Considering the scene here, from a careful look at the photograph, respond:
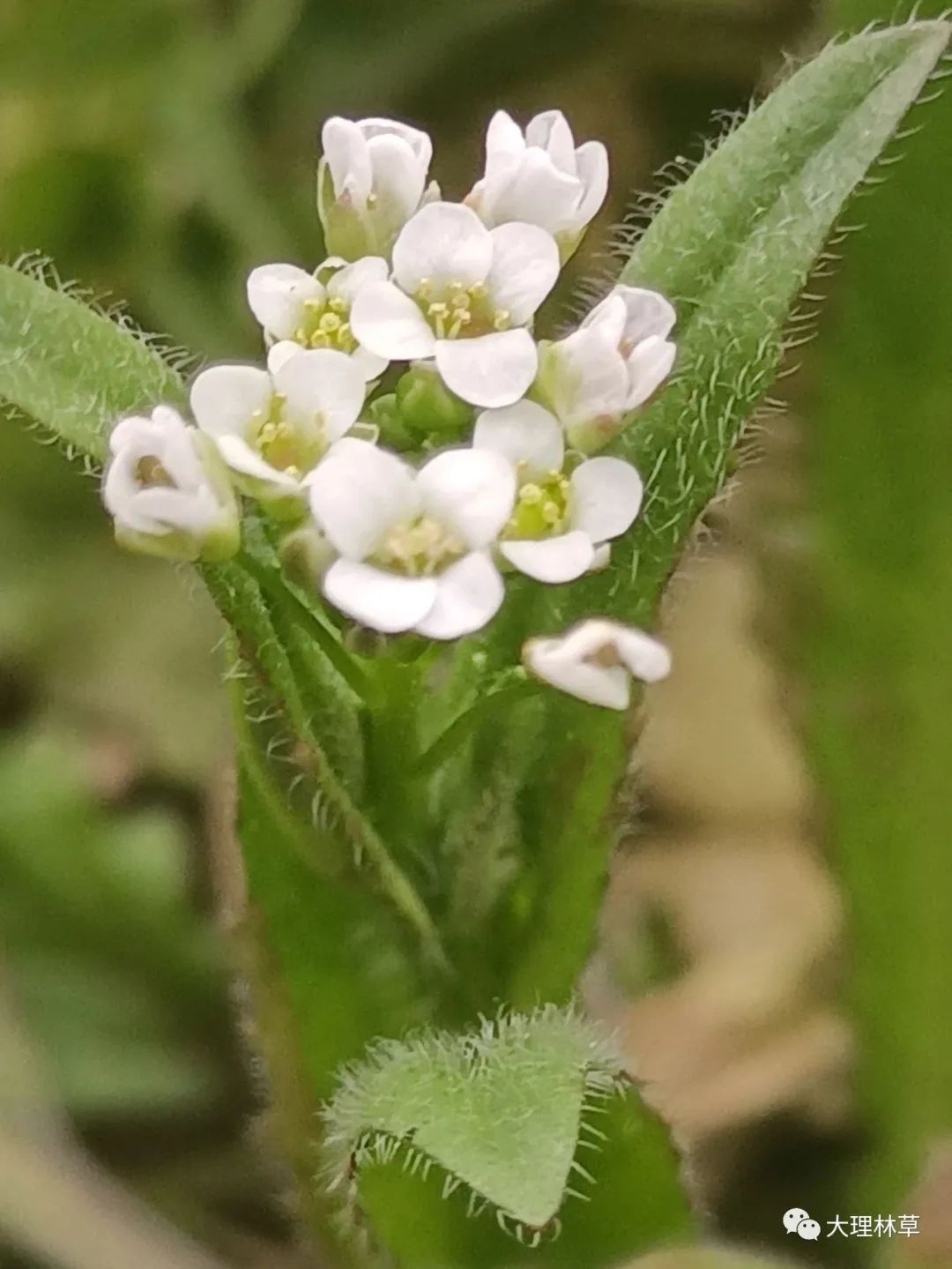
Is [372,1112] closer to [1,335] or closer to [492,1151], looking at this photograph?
[492,1151]

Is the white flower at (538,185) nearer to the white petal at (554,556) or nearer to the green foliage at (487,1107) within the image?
the white petal at (554,556)

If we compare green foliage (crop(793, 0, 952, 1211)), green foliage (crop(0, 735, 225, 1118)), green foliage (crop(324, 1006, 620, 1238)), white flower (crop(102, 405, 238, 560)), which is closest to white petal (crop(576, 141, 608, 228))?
white flower (crop(102, 405, 238, 560))

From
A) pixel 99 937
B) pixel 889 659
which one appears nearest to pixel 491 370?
pixel 889 659

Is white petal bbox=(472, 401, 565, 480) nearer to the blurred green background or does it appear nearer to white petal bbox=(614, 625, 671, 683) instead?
white petal bbox=(614, 625, 671, 683)

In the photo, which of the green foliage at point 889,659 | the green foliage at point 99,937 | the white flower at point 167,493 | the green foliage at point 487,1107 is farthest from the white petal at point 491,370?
the green foliage at point 99,937

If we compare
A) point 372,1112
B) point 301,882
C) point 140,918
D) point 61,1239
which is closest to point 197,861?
point 140,918

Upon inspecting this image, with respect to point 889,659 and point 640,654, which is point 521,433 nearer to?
point 640,654
